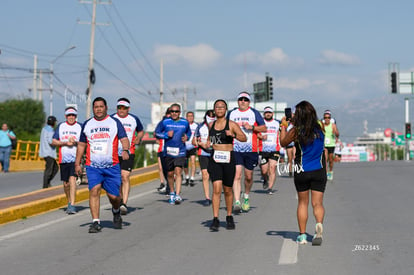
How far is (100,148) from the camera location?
34.6ft

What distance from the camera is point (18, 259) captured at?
8.37 meters

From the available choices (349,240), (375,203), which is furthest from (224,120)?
(375,203)

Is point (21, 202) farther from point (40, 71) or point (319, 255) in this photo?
point (40, 71)

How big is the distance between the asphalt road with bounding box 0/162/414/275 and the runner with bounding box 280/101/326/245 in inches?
17.7

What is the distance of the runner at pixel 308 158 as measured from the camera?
8.79m

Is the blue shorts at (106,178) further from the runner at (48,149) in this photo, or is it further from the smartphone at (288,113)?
the runner at (48,149)

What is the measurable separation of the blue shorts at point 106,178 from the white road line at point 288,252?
2802 mm

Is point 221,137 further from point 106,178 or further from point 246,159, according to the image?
point 246,159

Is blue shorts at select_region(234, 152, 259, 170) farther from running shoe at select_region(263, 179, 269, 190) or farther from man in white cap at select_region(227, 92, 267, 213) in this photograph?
running shoe at select_region(263, 179, 269, 190)

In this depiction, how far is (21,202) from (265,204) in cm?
459

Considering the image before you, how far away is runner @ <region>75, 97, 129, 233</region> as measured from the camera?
416 inches

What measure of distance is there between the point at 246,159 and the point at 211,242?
389 cm

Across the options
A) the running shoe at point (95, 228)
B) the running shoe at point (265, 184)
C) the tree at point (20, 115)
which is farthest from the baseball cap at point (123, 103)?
the tree at point (20, 115)

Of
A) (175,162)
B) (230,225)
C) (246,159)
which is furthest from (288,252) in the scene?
(175,162)
